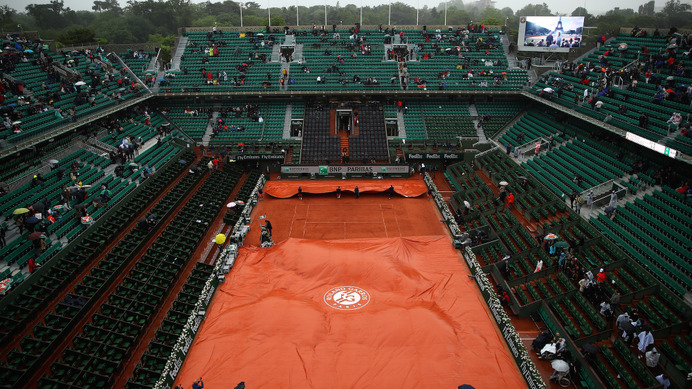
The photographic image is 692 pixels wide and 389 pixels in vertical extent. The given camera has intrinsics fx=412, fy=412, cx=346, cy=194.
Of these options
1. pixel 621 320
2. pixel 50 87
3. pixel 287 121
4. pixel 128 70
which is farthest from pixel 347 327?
pixel 128 70

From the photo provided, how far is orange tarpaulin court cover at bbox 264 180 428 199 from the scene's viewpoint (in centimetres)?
3325

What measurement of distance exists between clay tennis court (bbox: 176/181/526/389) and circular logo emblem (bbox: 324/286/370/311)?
45 millimetres

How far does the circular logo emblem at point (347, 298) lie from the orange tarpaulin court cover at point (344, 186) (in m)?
14.8

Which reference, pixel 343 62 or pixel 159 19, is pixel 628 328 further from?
pixel 159 19

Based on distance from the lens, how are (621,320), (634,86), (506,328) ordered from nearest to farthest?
(621,320) < (506,328) < (634,86)

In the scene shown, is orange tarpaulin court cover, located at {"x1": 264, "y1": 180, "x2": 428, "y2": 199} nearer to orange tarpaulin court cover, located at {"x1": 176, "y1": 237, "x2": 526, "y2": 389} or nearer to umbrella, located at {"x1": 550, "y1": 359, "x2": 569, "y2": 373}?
orange tarpaulin court cover, located at {"x1": 176, "y1": 237, "x2": 526, "y2": 389}

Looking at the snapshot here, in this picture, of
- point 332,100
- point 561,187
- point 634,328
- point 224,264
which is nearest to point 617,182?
point 561,187

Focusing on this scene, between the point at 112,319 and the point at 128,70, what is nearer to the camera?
the point at 112,319

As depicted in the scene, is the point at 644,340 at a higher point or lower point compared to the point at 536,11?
lower

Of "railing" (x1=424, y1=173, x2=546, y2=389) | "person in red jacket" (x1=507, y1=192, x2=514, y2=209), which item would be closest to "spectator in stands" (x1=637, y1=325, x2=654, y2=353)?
"railing" (x1=424, y1=173, x2=546, y2=389)

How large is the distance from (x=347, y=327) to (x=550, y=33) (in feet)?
128

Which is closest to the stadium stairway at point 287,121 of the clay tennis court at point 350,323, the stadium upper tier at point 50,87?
the stadium upper tier at point 50,87

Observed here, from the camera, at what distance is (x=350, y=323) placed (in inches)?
657

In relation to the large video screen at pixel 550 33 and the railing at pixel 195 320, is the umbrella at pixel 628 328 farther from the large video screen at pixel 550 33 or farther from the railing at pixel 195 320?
the large video screen at pixel 550 33
